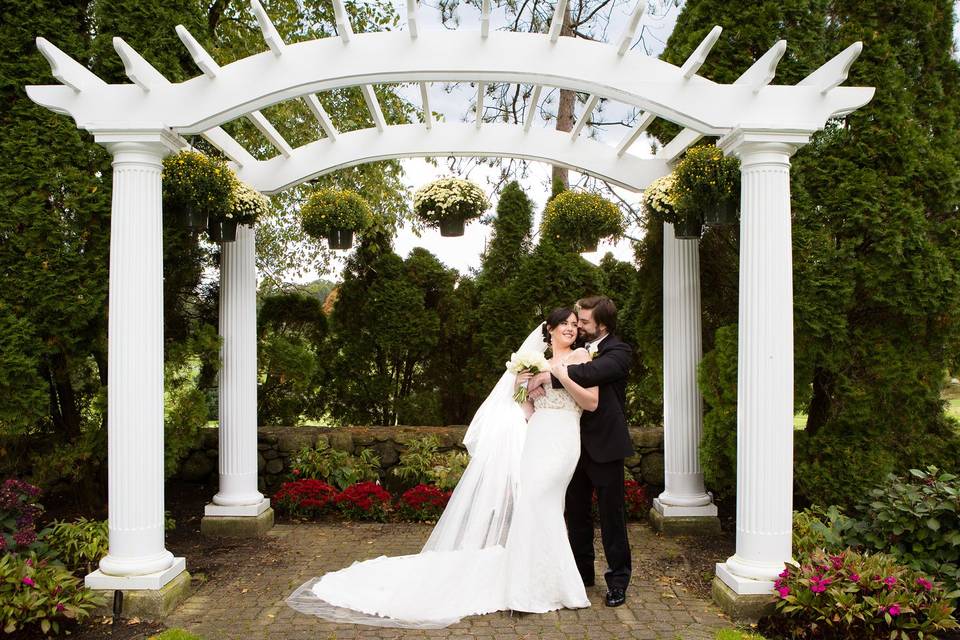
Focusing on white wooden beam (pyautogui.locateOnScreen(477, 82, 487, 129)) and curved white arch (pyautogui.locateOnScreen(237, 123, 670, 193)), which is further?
curved white arch (pyautogui.locateOnScreen(237, 123, 670, 193))

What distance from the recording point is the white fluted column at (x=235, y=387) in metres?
6.43

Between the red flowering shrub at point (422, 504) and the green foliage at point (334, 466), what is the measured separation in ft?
2.26

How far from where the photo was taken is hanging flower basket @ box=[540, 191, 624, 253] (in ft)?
21.5

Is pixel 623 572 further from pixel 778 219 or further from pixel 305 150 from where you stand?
pixel 305 150

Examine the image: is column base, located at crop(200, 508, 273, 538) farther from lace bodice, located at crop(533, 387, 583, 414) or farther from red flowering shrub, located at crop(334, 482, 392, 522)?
lace bodice, located at crop(533, 387, 583, 414)

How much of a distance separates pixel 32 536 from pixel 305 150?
3.69 metres

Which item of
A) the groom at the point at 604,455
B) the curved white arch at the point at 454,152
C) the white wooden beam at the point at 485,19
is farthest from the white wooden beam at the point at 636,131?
the groom at the point at 604,455

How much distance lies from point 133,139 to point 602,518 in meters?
3.90

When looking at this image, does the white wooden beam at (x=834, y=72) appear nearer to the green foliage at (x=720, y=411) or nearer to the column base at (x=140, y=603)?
the green foliage at (x=720, y=411)

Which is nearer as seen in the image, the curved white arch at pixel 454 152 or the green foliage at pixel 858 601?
the green foliage at pixel 858 601

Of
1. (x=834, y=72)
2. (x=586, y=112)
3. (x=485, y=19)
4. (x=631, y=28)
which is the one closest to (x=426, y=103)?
(x=586, y=112)

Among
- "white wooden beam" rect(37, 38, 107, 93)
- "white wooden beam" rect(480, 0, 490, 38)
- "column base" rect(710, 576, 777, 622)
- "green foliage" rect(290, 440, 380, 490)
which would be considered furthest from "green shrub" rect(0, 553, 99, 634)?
"white wooden beam" rect(480, 0, 490, 38)

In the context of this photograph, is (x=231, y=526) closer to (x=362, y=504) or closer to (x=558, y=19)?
(x=362, y=504)

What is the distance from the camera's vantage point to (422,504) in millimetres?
7027
